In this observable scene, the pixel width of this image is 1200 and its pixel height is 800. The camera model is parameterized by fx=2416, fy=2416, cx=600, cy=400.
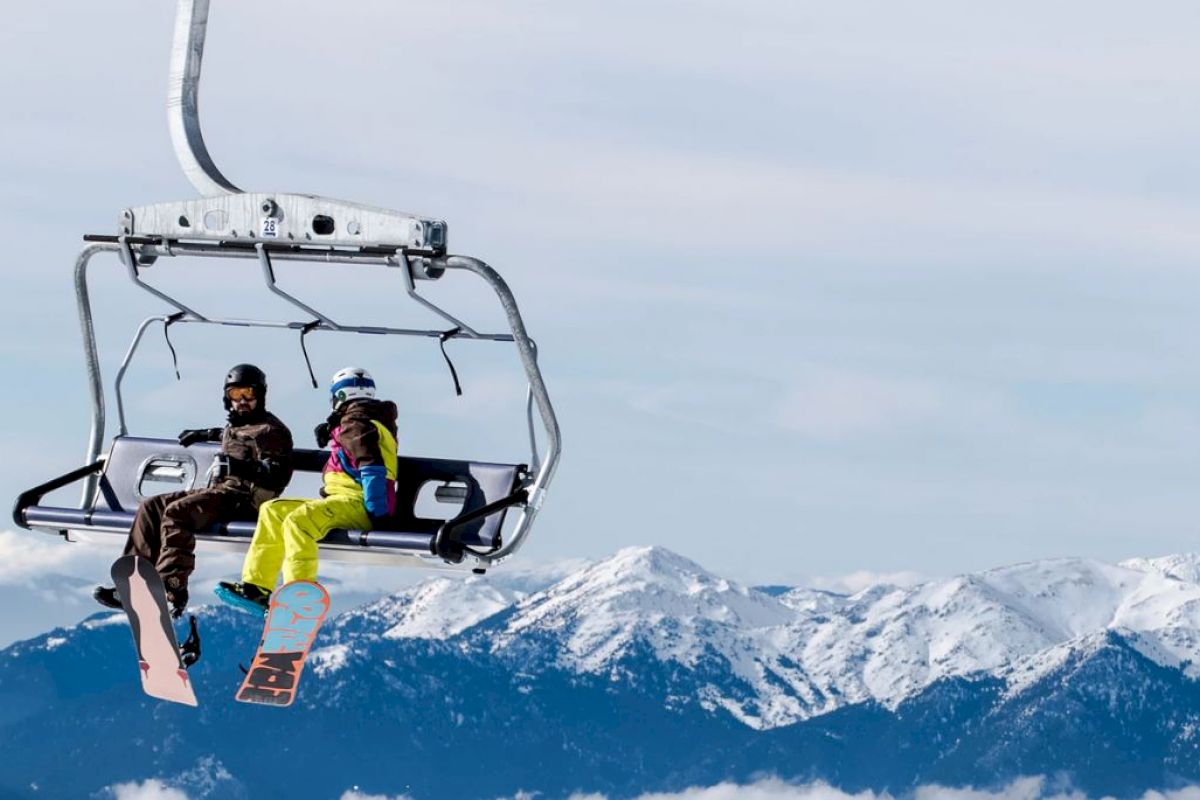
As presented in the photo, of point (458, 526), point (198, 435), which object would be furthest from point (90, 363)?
Result: point (458, 526)

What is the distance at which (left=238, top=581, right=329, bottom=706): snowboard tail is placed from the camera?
14867 millimetres

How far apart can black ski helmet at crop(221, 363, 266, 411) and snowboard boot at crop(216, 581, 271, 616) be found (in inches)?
50.7

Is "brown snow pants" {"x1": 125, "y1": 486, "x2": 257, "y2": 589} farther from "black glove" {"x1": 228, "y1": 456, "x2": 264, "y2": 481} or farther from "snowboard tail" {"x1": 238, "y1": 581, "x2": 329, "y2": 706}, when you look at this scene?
"snowboard tail" {"x1": 238, "y1": 581, "x2": 329, "y2": 706}

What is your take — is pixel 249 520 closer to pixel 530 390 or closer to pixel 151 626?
pixel 151 626

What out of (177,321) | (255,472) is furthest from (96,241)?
(255,472)

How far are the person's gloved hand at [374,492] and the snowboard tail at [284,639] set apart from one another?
1.94 feet

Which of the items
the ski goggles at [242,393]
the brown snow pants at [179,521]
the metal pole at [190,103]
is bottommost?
the brown snow pants at [179,521]

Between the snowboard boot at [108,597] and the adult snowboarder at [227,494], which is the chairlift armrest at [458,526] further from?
the snowboard boot at [108,597]

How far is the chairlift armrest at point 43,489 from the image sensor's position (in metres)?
16.2

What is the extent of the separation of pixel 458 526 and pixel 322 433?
124 centimetres

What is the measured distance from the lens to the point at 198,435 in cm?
1670

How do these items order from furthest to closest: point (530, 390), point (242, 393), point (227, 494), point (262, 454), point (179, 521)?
point (242, 393) → point (262, 454) → point (227, 494) → point (179, 521) → point (530, 390)

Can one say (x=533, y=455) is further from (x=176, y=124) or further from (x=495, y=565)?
(x=176, y=124)

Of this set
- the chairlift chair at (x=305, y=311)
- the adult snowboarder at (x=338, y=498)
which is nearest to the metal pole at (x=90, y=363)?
the chairlift chair at (x=305, y=311)
